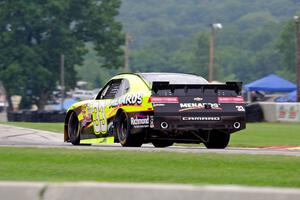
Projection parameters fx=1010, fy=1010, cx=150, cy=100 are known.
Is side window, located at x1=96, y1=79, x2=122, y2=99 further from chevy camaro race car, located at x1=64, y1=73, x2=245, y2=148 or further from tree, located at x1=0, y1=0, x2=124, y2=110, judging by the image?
tree, located at x1=0, y1=0, x2=124, y2=110

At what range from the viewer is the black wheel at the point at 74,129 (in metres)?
18.2

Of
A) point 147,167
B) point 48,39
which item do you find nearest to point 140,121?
point 147,167

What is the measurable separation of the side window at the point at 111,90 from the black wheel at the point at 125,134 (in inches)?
27.7

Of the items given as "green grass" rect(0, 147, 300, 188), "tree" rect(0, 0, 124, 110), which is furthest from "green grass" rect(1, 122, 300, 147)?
"tree" rect(0, 0, 124, 110)

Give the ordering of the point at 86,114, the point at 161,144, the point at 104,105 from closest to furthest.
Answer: the point at 104,105
the point at 86,114
the point at 161,144

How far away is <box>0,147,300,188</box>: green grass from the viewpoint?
10600 millimetres

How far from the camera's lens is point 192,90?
15922mm

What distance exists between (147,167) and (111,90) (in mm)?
5663

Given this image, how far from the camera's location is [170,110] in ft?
51.2

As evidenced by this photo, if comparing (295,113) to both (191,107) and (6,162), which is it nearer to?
(191,107)

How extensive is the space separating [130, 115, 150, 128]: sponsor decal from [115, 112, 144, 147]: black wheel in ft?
0.40

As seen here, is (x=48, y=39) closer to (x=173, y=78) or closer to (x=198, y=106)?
(x=173, y=78)

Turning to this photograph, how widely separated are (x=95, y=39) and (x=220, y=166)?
7247cm

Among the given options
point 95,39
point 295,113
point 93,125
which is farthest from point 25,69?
point 93,125
